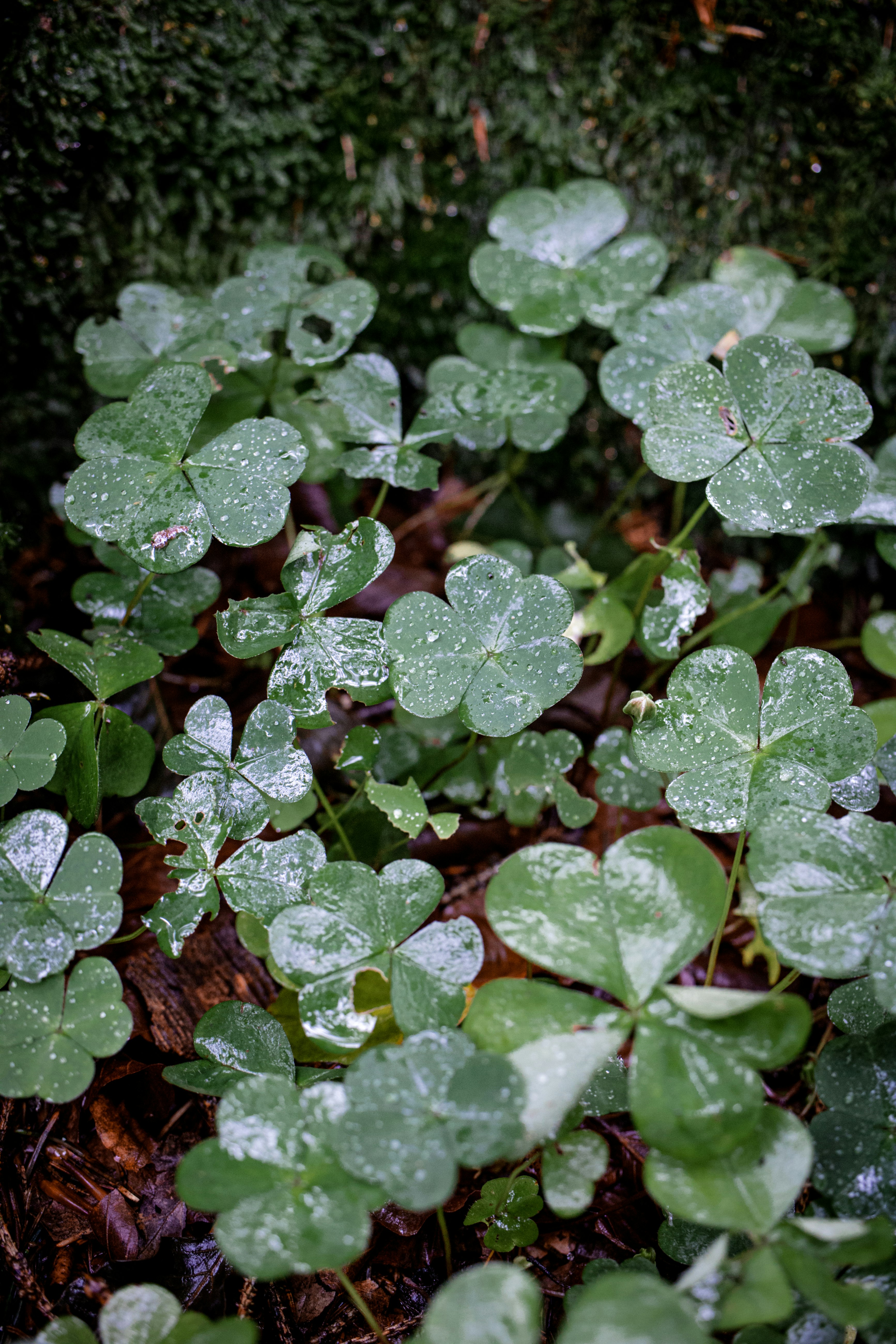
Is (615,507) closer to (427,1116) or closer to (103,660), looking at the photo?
(103,660)

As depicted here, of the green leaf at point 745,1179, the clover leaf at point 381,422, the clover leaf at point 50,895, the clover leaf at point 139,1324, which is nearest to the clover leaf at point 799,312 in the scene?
the clover leaf at point 381,422

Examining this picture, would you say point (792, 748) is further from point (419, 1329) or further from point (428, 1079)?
point (419, 1329)

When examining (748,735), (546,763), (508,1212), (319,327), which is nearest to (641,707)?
(748,735)

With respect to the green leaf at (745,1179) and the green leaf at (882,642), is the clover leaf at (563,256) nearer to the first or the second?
the green leaf at (882,642)

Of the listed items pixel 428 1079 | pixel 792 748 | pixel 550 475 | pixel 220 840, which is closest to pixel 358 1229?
pixel 428 1079

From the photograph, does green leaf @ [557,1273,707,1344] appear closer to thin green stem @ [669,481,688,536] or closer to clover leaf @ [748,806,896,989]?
clover leaf @ [748,806,896,989]

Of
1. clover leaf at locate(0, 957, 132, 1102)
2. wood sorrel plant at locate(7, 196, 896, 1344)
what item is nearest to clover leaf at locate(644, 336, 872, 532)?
wood sorrel plant at locate(7, 196, 896, 1344)
